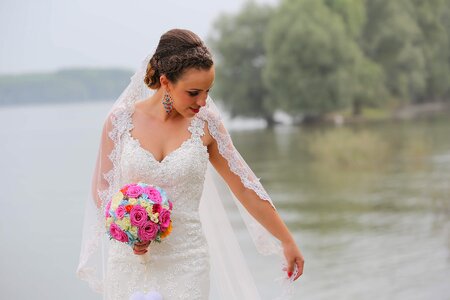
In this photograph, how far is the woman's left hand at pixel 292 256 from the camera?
2139mm

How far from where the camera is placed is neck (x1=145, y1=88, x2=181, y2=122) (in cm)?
205

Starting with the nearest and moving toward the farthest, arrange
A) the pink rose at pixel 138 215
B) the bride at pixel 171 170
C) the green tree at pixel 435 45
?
the pink rose at pixel 138 215 → the bride at pixel 171 170 → the green tree at pixel 435 45

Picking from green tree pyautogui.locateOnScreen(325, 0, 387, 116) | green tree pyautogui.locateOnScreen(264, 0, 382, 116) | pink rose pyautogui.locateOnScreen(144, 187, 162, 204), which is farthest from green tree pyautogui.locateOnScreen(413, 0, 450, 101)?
pink rose pyautogui.locateOnScreen(144, 187, 162, 204)

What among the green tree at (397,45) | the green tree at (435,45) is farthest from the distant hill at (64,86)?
the green tree at (435,45)

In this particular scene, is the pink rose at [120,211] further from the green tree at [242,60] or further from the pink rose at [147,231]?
the green tree at [242,60]

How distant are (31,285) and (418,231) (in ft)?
14.3

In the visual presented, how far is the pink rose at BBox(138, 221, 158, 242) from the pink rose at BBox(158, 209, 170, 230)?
20 mm

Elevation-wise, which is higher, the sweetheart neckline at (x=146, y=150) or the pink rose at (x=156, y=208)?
the sweetheart neckline at (x=146, y=150)

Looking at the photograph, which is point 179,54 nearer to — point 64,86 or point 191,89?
point 191,89

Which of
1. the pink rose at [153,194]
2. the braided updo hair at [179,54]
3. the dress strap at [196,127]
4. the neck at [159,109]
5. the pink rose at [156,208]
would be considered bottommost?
the pink rose at [156,208]

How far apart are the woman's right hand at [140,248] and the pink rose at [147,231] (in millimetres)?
41

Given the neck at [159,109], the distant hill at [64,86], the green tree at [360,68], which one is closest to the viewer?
the neck at [159,109]

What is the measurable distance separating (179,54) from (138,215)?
418 mm

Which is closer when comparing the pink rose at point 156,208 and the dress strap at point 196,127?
the pink rose at point 156,208
